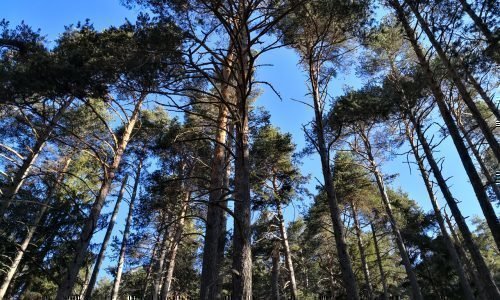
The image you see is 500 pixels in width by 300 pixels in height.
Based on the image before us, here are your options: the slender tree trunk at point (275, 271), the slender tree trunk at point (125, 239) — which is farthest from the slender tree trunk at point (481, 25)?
the slender tree trunk at point (125, 239)

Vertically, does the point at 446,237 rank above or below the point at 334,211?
above

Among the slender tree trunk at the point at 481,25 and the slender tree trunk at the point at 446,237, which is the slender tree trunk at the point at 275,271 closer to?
the slender tree trunk at the point at 446,237

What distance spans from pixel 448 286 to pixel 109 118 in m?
21.1

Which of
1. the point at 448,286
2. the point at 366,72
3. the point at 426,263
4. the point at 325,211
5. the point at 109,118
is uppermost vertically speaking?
the point at 366,72

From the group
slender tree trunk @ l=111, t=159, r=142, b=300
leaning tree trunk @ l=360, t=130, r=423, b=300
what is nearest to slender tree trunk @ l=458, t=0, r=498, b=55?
leaning tree trunk @ l=360, t=130, r=423, b=300

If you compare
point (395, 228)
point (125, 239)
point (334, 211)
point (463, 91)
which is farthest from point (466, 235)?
point (125, 239)

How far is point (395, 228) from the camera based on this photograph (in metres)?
13.2

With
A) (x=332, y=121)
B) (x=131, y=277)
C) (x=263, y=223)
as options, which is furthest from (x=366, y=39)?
(x=131, y=277)

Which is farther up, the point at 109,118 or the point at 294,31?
the point at 109,118

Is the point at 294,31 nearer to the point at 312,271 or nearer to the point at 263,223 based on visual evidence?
the point at 263,223

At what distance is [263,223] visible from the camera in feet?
55.4

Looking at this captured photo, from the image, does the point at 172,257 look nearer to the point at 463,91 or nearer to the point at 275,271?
the point at 275,271

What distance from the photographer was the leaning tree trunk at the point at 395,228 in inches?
479

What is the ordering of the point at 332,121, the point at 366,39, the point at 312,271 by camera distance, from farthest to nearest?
the point at 312,271, the point at 332,121, the point at 366,39
